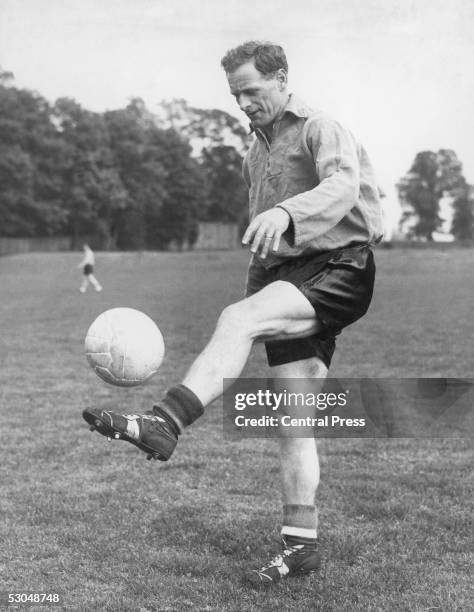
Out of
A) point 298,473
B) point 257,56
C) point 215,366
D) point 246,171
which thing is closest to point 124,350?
point 215,366

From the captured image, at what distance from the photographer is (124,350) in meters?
3.83

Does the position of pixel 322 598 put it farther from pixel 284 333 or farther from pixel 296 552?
pixel 284 333

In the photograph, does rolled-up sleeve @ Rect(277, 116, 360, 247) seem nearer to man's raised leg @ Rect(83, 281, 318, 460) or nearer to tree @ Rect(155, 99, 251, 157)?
man's raised leg @ Rect(83, 281, 318, 460)

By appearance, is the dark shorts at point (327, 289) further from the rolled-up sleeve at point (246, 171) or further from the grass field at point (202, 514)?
the grass field at point (202, 514)

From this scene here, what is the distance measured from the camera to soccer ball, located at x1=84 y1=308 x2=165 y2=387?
3.83 meters

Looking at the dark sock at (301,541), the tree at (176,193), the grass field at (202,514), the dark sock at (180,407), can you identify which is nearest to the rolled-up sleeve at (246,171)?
the dark sock at (180,407)

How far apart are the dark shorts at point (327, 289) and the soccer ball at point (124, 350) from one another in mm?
585

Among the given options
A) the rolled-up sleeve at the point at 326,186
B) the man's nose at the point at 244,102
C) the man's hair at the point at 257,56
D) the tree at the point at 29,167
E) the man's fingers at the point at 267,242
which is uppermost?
the tree at the point at 29,167

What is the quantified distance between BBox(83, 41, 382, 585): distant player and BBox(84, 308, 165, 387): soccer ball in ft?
1.57

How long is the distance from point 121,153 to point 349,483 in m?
72.7

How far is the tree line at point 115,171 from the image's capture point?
65.6 m

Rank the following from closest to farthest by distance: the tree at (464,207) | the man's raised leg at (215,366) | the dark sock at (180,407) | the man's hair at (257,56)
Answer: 1. the man's raised leg at (215,366)
2. the dark sock at (180,407)
3. the man's hair at (257,56)
4. the tree at (464,207)

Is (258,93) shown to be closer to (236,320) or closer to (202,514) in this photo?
(236,320)

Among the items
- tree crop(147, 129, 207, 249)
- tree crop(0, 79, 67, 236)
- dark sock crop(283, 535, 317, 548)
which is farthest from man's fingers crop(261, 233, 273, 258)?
tree crop(147, 129, 207, 249)
